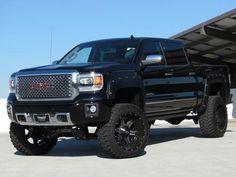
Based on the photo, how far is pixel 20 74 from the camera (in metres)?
8.88

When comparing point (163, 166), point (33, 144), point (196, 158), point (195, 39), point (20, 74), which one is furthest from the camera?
point (195, 39)

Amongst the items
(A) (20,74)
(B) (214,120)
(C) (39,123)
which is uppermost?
(A) (20,74)

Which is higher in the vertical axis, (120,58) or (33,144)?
(120,58)

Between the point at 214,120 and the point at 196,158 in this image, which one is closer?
the point at 196,158

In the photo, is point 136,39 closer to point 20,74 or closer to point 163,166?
point 20,74

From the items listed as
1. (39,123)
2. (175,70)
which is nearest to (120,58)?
(175,70)

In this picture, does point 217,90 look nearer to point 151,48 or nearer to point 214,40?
point 151,48

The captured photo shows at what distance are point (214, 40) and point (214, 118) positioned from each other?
12.0 metres

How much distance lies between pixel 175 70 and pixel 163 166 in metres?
2.79

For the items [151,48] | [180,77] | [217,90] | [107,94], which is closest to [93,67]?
[107,94]

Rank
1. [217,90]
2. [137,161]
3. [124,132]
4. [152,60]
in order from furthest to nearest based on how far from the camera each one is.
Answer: [217,90] < [152,60] < [124,132] < [137,161]

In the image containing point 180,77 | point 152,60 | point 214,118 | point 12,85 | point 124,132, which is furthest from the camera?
point 214,118

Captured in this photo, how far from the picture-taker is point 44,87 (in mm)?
8484

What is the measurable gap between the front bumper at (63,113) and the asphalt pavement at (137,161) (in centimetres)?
62
